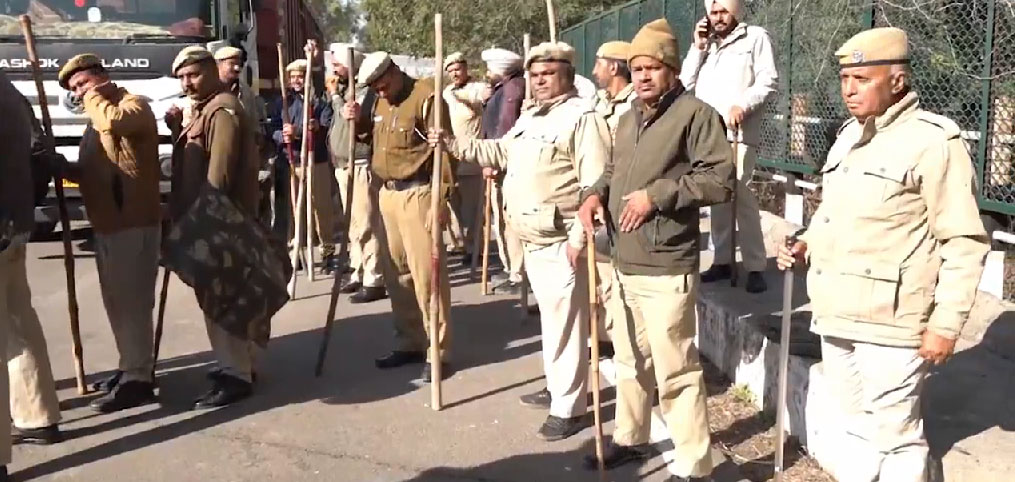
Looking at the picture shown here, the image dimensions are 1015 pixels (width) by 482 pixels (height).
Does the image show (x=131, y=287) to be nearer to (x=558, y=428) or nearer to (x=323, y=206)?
(x=558, y=428)

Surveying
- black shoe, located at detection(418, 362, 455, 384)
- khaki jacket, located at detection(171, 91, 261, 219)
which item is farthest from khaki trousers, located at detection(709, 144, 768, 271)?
khaki jacket, located at detection(171, 91, 261, 219)

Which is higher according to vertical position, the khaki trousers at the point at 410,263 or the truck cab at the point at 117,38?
the truck cab at the point at 117,38

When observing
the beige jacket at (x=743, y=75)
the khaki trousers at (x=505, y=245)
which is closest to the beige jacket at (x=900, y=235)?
the beige jacket at (x=743, y=75)

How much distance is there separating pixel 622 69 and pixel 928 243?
249cm

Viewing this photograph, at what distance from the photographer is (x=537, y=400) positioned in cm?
567

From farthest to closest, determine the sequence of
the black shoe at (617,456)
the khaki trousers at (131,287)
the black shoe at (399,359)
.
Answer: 1. the black shoe at (399,359)
2. the khaki trousers at (131,287)
3. the black shoe at (617,456)

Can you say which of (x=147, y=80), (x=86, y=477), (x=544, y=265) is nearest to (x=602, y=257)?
(x=544, y=265)

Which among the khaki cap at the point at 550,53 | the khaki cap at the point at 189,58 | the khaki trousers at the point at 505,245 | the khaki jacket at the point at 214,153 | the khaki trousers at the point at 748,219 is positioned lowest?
the khaki trousers at the point at 505,245

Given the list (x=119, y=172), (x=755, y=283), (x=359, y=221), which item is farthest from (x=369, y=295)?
(x=755, y=283)

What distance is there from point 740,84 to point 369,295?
3716mm

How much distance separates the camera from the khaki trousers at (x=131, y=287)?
18.1ft

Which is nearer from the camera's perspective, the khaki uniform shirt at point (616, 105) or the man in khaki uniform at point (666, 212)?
the man in khaki uniform at point (666, 212)

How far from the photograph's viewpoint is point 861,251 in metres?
3.47

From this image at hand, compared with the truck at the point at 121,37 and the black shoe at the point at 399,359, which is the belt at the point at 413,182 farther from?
the truck at the point at 121,37
